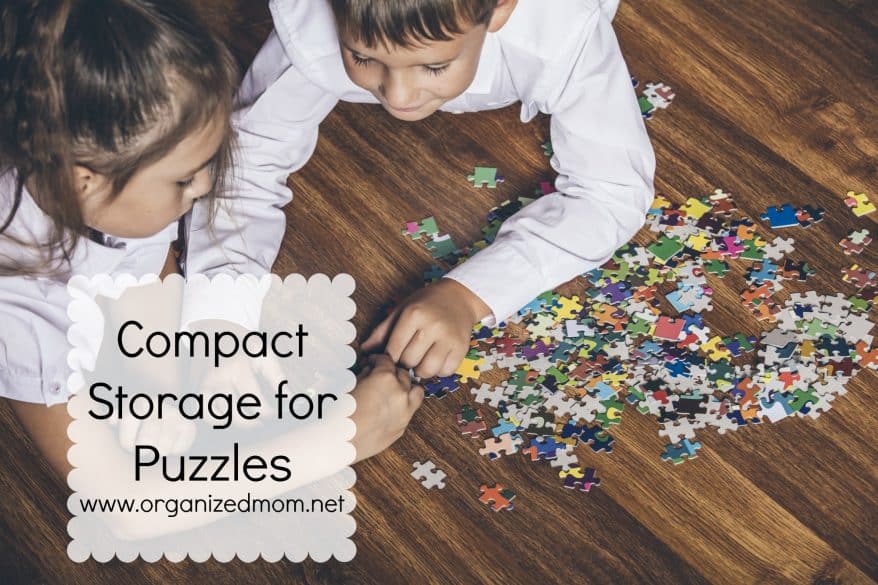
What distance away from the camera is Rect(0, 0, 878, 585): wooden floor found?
5.19ft

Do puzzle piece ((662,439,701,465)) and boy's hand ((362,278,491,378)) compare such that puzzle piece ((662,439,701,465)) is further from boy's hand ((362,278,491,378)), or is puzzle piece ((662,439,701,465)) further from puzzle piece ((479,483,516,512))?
boy's hand ((362,278,491,378))

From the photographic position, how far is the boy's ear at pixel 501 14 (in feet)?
5.16

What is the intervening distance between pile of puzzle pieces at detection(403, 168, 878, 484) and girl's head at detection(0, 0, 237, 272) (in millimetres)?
604

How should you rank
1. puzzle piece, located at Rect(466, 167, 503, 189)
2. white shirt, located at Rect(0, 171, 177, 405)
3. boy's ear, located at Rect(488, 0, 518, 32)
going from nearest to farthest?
white shirt, located at Rect(0, 171, 177, 405)
boy's ear, located at Rect(488, 0, 518, 32)
puzzle piece, located at Rect(466, 167, 503, 189)

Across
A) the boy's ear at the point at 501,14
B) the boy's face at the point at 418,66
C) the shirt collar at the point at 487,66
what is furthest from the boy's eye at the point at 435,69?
the shirt collar at the point at 487,66

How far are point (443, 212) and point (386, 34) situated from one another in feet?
1.96

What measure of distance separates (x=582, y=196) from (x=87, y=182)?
2.83 ft

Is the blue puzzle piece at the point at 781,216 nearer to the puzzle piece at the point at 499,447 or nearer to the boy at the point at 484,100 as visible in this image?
the boy at the point at 484,100

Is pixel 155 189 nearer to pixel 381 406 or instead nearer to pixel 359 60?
pixel 359 60

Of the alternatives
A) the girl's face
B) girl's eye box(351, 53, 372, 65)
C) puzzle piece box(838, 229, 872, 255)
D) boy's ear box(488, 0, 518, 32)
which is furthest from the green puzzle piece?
the girl's face

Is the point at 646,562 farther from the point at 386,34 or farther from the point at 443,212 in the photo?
the point at 386,34

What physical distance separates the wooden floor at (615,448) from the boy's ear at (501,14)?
0.45m

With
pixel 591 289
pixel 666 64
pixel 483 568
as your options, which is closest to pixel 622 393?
pixel 591 289

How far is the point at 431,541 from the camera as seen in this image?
1601 mm
